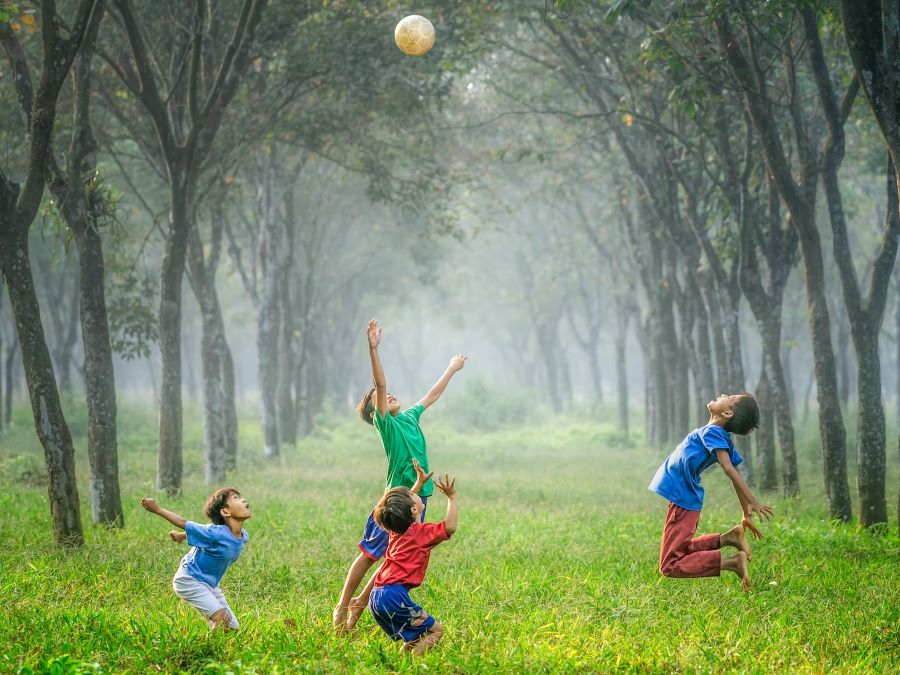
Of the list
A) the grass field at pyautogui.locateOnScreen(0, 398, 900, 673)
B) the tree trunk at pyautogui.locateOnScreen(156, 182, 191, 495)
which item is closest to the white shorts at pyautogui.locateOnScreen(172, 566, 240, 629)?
the grass field at pyautogui.locateOnScreen(0, 398, 900, 673)

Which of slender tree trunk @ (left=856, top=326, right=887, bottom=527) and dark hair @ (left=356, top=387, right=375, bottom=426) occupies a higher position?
dark hair @ (left=356, top=387, right=375, bottom=426)

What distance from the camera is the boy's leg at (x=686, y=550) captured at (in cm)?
681

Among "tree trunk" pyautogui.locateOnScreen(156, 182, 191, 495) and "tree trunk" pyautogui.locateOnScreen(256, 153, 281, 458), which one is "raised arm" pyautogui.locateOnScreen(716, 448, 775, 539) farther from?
"tree trunk" pyautogui.locateOnScreen(256, 153, 281, 458)

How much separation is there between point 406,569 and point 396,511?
0.37 m

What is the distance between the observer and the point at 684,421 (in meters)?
19.0

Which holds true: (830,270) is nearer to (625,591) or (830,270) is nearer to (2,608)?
A: (625,591)

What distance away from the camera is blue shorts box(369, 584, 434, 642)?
545 centimetres

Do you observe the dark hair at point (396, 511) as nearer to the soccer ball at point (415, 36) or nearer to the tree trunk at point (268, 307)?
the soccer ball at point (415, 36)

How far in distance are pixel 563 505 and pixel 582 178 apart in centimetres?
1450

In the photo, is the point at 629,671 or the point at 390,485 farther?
the point at 390,485

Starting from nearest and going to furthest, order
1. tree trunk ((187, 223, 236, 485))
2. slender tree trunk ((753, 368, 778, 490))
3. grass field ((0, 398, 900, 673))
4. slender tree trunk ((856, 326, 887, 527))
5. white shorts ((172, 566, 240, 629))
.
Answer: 1. grass field ((0, 398, 900, 673))
2. white shorts ((172, 566, 240, 629))
3. slender tree trunk ((856, 326, 887, 527))
4. slender tree trunk ((753, 368, 778, 490))
5. tree trunk ((187, 223, 236, 485))

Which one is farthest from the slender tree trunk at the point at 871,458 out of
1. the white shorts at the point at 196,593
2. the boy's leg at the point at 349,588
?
the white shorts at the point at 196,593

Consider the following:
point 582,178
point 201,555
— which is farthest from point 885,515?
point 582,178

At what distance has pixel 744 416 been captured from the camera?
6.74m
